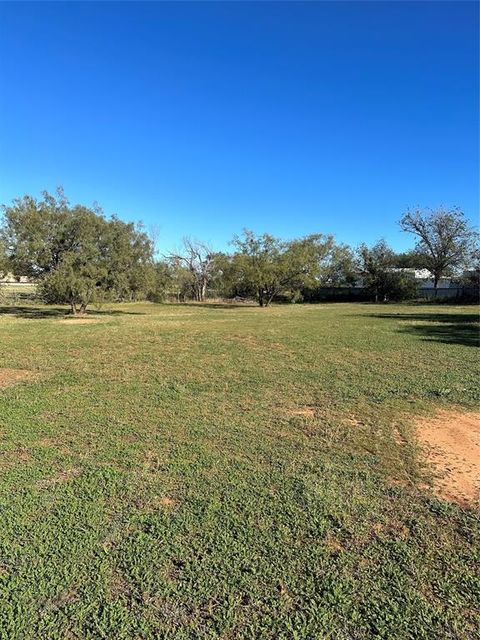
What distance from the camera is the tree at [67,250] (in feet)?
60.8

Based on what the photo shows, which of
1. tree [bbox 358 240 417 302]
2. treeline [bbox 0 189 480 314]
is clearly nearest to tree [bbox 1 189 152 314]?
treeline [bbox 0 189 480 314]

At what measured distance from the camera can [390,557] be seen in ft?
7.34

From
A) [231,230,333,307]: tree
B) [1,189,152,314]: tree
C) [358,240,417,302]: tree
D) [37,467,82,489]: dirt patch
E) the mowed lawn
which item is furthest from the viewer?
[358,240,417,302]: tree

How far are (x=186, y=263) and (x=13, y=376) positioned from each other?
38201 millimetres

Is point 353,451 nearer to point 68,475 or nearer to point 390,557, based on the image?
point 390,557

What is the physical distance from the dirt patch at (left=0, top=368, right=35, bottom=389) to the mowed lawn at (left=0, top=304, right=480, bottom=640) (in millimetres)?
Result: 369

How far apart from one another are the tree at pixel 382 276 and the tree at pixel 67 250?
26.9 m

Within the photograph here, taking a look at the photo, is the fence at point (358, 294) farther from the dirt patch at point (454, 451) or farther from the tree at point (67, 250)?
the dirt patch at point (454, 451)

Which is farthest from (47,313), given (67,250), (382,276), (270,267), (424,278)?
(424,278)

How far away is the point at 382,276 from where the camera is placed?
1602 inches

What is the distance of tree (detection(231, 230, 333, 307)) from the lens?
3072 centimetres

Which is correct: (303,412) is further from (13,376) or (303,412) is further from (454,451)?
(13,376)

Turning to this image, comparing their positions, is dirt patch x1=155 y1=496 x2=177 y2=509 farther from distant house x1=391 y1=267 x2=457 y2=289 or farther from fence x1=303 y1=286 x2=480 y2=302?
distant house x1=391 y1=267 x2=457 y2=289

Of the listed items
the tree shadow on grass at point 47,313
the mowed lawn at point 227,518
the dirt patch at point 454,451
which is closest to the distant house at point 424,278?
the tree shadow on grass at point 47,313
